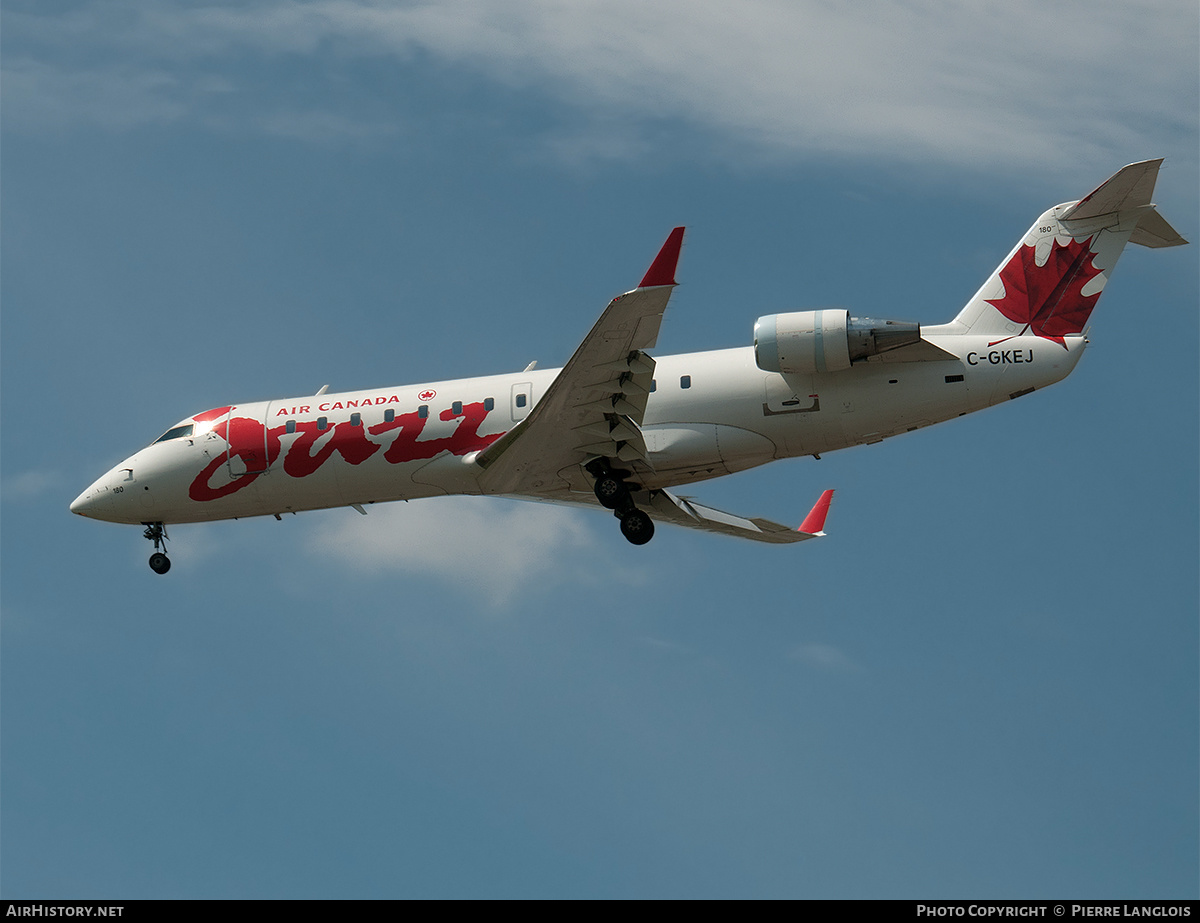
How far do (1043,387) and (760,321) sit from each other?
6017mm

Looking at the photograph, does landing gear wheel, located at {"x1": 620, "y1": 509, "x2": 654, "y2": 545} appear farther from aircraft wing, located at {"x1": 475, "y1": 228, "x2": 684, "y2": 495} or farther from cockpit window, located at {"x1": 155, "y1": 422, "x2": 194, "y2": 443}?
cockpit window, located at {"x1": 155, "y1": 422, "x2": 194, "y2": 443}

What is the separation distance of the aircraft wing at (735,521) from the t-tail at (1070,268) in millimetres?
8383

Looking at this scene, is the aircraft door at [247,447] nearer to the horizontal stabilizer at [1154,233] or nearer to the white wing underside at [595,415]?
the white wing underside at [595,415]

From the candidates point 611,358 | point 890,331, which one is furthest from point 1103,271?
point 611,358

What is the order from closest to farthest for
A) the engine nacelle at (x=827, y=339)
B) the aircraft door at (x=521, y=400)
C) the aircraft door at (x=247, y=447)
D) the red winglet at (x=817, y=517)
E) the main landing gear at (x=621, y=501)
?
the engine nacelle at (x=827, y=339) < the main landing gear at (x=621, y=501) < the aircraft door at (x=521, y=400) < the aircraft door at (x=247, y=447) < the red winglet at (x=817, y=517)

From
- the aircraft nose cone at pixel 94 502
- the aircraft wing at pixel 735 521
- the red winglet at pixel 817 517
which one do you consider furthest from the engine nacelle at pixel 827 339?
the aircraft nose cone at pixel 94 502

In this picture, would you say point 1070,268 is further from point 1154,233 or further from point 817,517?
point 817,517

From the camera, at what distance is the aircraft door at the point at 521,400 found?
32.0 metres

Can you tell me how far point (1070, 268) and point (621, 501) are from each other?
10.8 m

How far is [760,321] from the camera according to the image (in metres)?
29.9

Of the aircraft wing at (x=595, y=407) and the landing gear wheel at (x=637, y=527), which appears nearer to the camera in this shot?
the aircraft wing at (x=595, y=407)

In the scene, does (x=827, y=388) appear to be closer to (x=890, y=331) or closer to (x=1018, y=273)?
(x=890, y=331)

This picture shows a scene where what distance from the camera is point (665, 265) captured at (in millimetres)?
26438

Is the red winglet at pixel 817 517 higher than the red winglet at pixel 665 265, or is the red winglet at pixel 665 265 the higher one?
the red winglet at pixel 817 517
